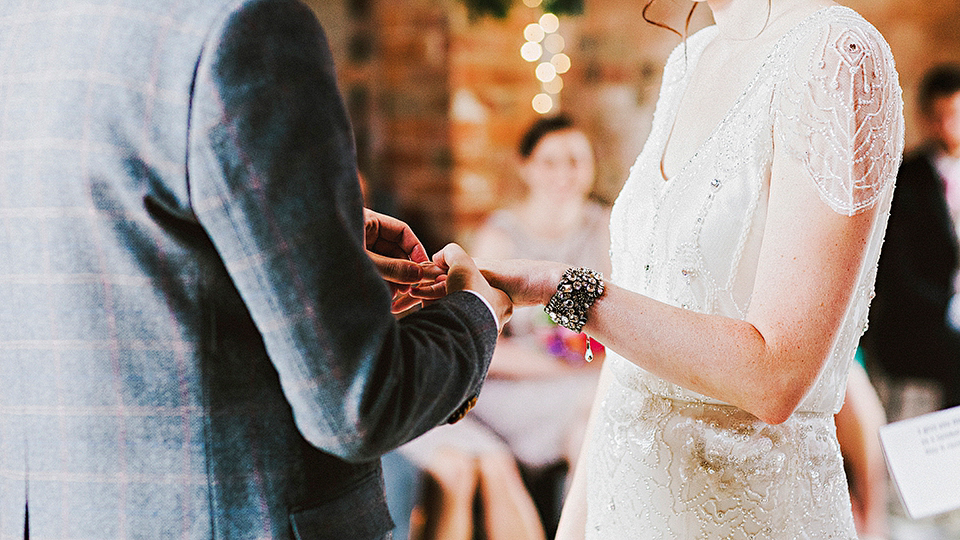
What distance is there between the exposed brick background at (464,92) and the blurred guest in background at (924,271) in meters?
0.96

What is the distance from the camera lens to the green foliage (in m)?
4.01

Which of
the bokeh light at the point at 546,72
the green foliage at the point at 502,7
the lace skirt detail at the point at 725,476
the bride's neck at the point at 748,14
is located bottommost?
the bokeh light at the point at 546,72

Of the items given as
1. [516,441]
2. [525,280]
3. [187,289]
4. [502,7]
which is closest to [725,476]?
[525,280]

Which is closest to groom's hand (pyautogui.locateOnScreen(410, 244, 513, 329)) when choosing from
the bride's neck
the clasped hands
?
the clasped hands

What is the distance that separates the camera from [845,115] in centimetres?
93

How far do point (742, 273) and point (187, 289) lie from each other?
673 millimetres

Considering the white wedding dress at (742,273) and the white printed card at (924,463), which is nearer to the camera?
the white wedding dress at (742,273)

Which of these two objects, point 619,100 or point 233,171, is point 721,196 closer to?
point 233,171

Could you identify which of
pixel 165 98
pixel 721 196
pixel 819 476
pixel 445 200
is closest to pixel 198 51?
pixel 165 98

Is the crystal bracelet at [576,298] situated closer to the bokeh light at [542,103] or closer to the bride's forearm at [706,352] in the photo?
the bride's forearm at [706,352]

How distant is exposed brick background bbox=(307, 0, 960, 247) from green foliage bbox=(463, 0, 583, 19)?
0.20ft

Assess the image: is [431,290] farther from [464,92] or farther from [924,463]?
[464,92]

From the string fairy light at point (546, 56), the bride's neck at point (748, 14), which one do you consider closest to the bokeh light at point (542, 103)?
the string fairy light at point (546, 56)

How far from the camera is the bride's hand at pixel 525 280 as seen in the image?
1.06 m
